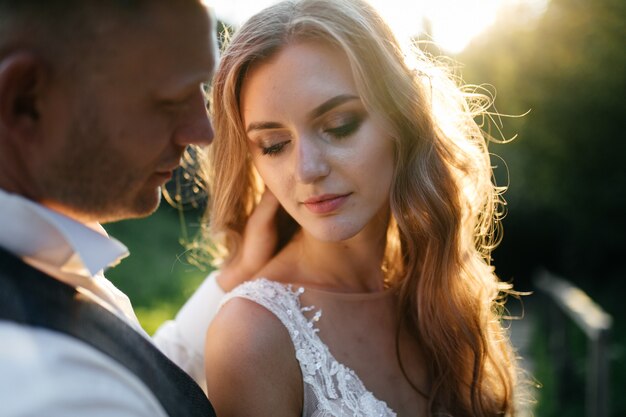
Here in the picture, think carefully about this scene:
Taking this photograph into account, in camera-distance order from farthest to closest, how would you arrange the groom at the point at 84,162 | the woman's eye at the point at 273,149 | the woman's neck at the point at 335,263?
the woman's neck at the point at 335,263, the woman's eye at the point at 273,149, the groom at the point at 84,162

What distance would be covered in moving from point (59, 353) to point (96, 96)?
0.47 metres

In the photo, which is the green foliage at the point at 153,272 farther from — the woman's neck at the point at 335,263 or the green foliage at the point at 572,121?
the green foliage at the point at 572,121

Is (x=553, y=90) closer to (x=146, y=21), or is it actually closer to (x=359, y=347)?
(x=359, y=347)

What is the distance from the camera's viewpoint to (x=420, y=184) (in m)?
2.38

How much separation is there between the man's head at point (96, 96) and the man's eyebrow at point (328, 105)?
0.72 m

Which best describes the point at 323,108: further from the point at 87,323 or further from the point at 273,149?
the point at 87,323

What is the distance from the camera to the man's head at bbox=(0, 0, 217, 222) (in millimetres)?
1217

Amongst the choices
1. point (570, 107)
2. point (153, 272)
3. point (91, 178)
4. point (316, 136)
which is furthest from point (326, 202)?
point (153, 272)

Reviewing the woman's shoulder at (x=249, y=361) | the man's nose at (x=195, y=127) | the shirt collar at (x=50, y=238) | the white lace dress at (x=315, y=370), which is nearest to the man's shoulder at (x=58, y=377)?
the shirt collar at (x=50, y=238)

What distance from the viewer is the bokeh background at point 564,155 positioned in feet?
24.4

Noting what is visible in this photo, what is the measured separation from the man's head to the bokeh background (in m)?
5.30

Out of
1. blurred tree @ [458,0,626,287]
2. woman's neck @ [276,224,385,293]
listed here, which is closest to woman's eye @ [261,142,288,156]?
woman's neck @ [276,224,385,293]

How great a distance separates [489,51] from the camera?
9.23 meters

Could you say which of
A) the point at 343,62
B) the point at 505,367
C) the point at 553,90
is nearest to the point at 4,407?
the point at 343,62
